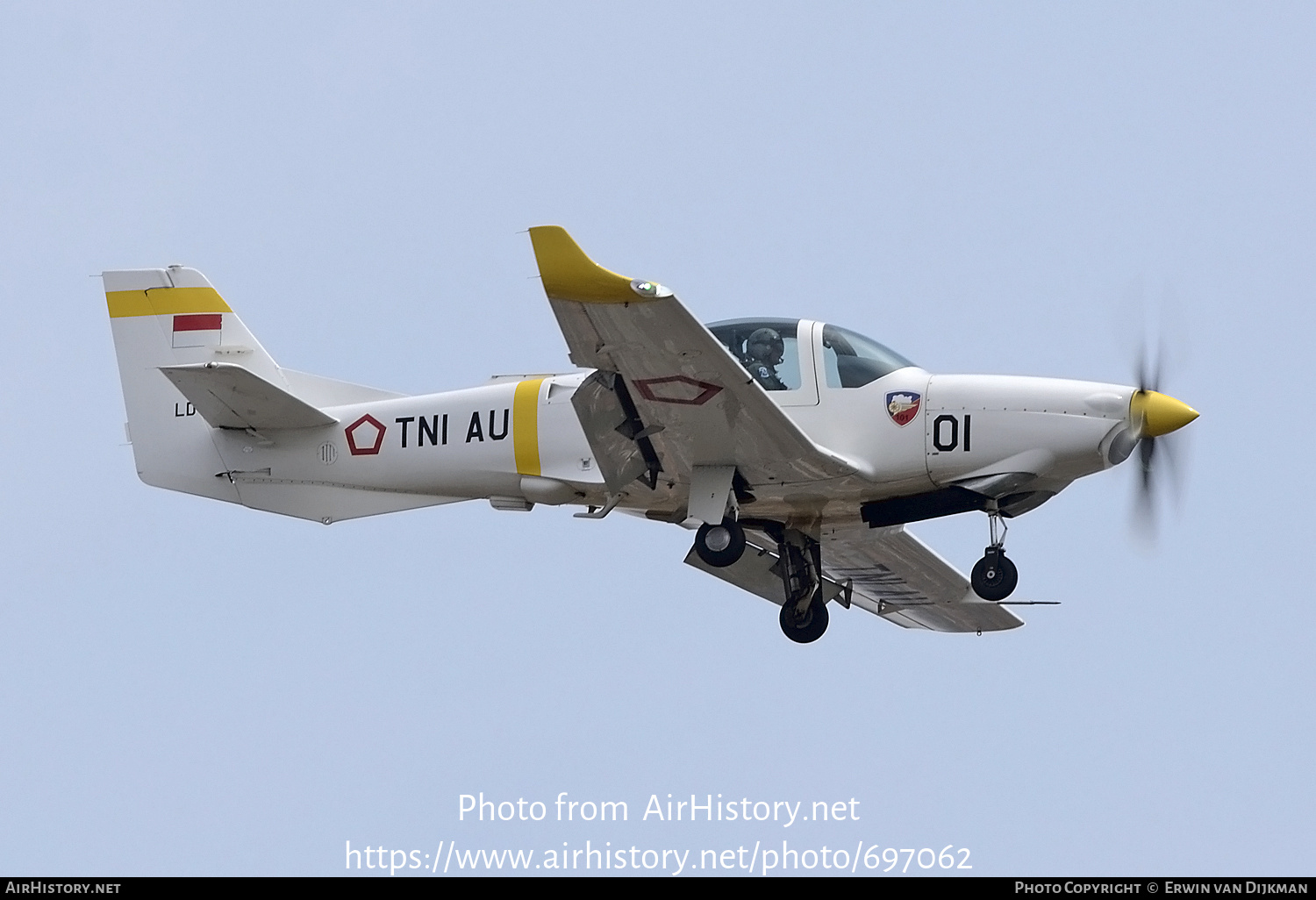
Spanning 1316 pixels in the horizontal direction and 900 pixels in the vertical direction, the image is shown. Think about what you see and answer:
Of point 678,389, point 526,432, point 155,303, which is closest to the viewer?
point 678,389

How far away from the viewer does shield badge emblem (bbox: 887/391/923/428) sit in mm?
18469

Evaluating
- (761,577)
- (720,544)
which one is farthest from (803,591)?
(720,544)

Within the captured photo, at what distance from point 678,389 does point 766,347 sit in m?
1.42

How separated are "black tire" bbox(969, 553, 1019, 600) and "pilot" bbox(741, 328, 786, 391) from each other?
8.70ft

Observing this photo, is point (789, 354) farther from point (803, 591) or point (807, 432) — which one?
point (803, 591)

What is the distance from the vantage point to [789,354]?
1875cm

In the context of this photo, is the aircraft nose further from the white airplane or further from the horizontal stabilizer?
the horizontal stabilizer

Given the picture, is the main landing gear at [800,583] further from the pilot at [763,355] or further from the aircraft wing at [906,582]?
the pilot at [763,355]

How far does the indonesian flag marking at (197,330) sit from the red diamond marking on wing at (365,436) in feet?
9.07

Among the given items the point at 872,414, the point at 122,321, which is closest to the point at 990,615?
the point at 872,414

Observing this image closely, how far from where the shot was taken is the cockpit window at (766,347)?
18.7 m

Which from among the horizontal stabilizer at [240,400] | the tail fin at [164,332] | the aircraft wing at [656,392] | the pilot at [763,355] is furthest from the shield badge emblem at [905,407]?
the tail fin at [164,332]
